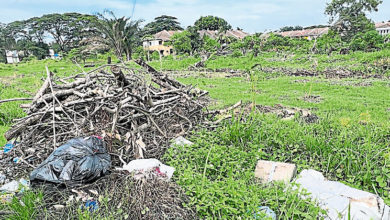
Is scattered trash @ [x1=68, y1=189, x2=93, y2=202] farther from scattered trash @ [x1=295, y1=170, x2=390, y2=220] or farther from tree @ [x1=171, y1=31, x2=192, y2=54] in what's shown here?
tree @ [x1=171, y1=31, x2=192, y2=54]

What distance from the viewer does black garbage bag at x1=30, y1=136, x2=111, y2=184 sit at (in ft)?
7.13

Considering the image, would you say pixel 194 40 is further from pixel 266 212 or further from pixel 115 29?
pixel 266 212

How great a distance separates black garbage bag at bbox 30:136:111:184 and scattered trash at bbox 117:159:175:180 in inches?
9.2

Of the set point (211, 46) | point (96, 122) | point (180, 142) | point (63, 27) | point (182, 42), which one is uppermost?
point (63, 27)

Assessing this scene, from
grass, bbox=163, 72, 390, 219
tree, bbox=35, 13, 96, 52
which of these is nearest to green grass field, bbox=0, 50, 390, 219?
grass, bbox=163, 72, 390, 219

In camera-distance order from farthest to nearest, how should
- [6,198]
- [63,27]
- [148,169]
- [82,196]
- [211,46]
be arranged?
[63,27] < [211,46] < [148,169] < [6,198] < [82,196]

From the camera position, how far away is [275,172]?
2570 mm

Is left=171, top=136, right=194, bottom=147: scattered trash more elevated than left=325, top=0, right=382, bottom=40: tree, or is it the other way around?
left=325, top=0, right=382, bottom=40: tree

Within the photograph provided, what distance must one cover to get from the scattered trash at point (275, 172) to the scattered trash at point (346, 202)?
183 millimetres

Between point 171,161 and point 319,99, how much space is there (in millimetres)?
5090

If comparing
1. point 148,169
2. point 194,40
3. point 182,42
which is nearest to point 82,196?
point 148,169

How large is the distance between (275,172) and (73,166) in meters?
1.85

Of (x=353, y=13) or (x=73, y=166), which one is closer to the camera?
(x=73, y=166)

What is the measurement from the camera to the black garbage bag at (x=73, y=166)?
2.17m
